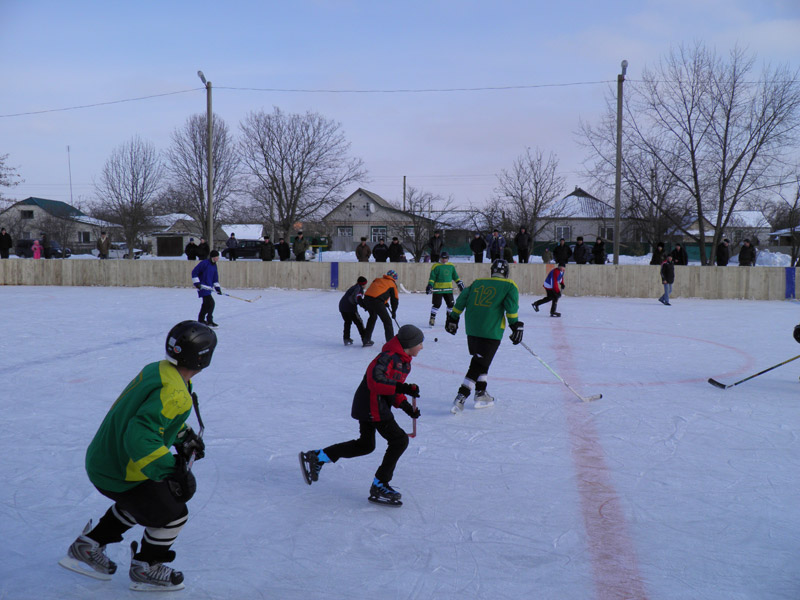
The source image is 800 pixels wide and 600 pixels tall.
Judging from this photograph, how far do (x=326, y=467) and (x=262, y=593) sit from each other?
5.71ft

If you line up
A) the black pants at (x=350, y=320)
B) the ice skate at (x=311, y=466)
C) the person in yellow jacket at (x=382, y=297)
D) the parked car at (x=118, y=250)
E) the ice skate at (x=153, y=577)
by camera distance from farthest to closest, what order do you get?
1. the parked car at (x=118, y=250)
2. the black pants at (x=350, y=320)
3. the person in yellow jacket at (x=382, y=297)
4. the ice skate at (x=311, y=466)
5. the ice skate at (x=153, y=577)

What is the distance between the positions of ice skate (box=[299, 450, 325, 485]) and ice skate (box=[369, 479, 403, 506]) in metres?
0.42

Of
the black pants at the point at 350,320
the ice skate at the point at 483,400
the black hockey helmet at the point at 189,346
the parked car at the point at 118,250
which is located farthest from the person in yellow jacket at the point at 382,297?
the parked car at the point at 118,250

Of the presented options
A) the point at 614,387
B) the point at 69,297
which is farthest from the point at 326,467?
the point at 69,297

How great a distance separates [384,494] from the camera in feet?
12.8

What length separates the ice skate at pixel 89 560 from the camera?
2.94m

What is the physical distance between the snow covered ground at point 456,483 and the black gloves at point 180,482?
27.6 inches

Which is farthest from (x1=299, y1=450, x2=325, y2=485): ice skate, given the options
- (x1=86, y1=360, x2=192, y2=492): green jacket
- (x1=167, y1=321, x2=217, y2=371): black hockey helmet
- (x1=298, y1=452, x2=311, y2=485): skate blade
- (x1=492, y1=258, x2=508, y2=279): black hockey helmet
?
(x1=492, y1=258, x2=508, y2=279): black hockey helmet

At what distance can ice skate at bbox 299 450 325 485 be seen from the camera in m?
4.12

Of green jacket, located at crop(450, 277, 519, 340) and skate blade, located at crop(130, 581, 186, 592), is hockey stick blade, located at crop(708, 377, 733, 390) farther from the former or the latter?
skate blade, located at crop(130, 581, 186, 592)

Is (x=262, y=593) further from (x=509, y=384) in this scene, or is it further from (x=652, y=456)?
(x=509, y=384)

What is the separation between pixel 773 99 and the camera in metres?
23.3

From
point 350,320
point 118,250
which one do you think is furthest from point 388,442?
point 118,250

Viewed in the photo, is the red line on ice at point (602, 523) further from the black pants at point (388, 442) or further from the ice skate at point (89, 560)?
the ice skate at point (89, 560)
